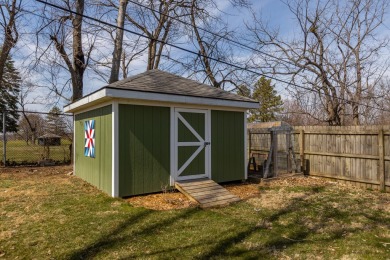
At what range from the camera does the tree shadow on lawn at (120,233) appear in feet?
11.1

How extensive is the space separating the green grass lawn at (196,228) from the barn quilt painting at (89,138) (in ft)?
3.79

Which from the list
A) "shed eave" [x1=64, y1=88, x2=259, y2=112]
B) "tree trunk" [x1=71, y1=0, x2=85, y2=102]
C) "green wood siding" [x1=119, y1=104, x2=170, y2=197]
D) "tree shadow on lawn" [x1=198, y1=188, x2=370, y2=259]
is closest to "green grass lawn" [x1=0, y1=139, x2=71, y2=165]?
"tree trunk" [x1=71, y1=0, x2=85, y2=102]

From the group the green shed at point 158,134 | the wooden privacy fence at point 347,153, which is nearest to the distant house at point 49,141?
the green shed at point 158,134

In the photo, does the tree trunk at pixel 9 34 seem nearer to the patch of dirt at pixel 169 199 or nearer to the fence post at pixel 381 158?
the patch of dirt at pixel 169 199

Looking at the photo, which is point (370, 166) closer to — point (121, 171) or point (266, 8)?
point (121, 171)

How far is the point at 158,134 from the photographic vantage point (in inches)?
252

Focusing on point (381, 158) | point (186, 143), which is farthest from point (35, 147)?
point (381, 158)

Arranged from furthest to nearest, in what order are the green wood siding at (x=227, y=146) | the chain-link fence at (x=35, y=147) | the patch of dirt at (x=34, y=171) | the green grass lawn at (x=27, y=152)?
the green grass lawn at (x=27, y=152) → the chain-link fence at (x=35, y=147) → the patch of dirt at (x=34, y=171) → the green wood siding at (x=227, y=146)

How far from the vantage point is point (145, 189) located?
6242 mm

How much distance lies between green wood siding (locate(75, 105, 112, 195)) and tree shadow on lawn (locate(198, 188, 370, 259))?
129 inches

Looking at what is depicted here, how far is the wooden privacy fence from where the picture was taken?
Answer: 22.9 feet

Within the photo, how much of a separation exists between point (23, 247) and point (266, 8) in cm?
1261

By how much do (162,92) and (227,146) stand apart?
246cm

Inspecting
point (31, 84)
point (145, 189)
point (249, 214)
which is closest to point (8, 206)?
point (145, 189)
